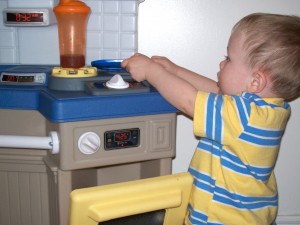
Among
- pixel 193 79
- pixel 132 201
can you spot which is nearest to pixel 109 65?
pixel 193 79

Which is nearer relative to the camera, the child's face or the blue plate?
the child's face

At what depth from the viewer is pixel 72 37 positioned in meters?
1.08

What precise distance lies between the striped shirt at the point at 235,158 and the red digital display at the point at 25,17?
54 centimetres

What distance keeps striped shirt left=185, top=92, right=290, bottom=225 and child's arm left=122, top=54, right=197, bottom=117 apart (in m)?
0.03

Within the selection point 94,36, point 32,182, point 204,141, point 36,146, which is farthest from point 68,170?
point 94,36

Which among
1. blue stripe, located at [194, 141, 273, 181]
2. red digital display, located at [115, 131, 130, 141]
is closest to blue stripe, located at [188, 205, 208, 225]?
blue stripe, located at [194, 141, 273, 181]

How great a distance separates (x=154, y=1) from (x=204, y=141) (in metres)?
0.49

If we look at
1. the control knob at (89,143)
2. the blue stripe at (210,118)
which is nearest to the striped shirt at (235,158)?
the blue stripe at (210,118)

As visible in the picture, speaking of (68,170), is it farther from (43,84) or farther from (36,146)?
(43,84)

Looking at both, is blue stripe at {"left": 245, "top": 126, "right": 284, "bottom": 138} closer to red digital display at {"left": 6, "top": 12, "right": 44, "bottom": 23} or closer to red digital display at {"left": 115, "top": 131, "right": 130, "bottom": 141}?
red digital display at {"left": 115, "top": 131, "right": 130, "bottom": 141}

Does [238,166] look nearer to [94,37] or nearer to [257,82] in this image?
[257,82]

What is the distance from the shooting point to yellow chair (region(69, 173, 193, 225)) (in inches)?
29.6

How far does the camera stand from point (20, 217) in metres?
1.04

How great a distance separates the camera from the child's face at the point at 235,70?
893mm
